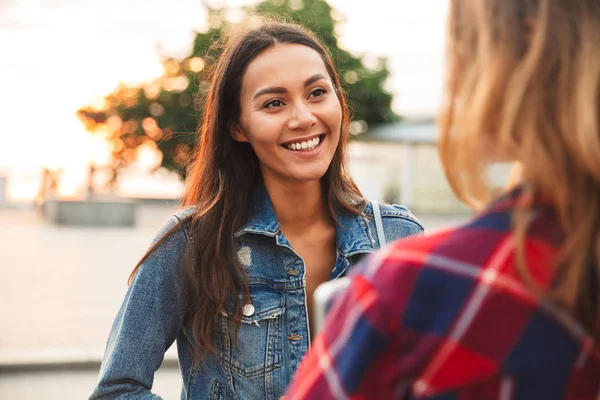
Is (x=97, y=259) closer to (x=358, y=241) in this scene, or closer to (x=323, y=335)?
(x=358, y=241)

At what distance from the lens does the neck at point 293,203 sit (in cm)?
274

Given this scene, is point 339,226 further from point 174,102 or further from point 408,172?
point 174,102

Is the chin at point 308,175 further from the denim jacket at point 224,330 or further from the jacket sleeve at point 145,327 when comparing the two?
the jacket sleeve at point 145,327

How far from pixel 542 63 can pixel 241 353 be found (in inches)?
65.5

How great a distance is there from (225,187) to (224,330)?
589 millimetres

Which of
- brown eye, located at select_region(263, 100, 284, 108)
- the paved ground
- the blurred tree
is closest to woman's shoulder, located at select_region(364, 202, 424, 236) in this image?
brown eye, located at select_region(263, 100, 284, 108)

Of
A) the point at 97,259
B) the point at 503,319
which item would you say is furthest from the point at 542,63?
the point at 97,259

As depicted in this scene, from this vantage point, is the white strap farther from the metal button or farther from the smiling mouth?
the metal button

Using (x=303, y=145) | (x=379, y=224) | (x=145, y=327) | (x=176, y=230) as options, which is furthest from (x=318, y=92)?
(x=145, y=327)

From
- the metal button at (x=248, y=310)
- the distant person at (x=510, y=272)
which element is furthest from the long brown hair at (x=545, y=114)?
the metal button at (x=248, y=310)

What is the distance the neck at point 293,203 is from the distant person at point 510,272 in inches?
69.5

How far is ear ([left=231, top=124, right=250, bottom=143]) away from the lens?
2.81 meters

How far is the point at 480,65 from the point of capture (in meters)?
0.98

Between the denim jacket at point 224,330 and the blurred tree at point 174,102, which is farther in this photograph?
the blurred tree at point 174,102
